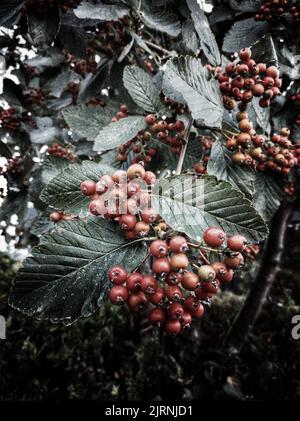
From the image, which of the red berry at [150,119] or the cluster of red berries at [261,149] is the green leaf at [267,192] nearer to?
the cluster of red berries at [261,149]

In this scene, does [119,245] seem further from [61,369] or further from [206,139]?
[61,369]

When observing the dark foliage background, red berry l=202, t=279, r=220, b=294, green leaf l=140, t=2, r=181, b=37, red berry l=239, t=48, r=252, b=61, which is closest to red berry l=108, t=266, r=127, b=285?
red berry l=202, t=279, r=220, b=294

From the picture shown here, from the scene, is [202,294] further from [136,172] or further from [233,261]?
[136,172]

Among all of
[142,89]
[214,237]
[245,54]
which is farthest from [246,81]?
[214,237]

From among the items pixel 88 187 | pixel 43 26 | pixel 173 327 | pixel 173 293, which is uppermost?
pixel 43 26

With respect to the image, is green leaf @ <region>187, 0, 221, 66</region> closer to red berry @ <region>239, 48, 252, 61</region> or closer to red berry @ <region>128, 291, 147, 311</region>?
red berry @ <region>239, 48, 252, 61</region>

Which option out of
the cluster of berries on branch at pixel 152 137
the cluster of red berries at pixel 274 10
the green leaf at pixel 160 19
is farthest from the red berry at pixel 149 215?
the cluster of red berries at pixel 274 10
